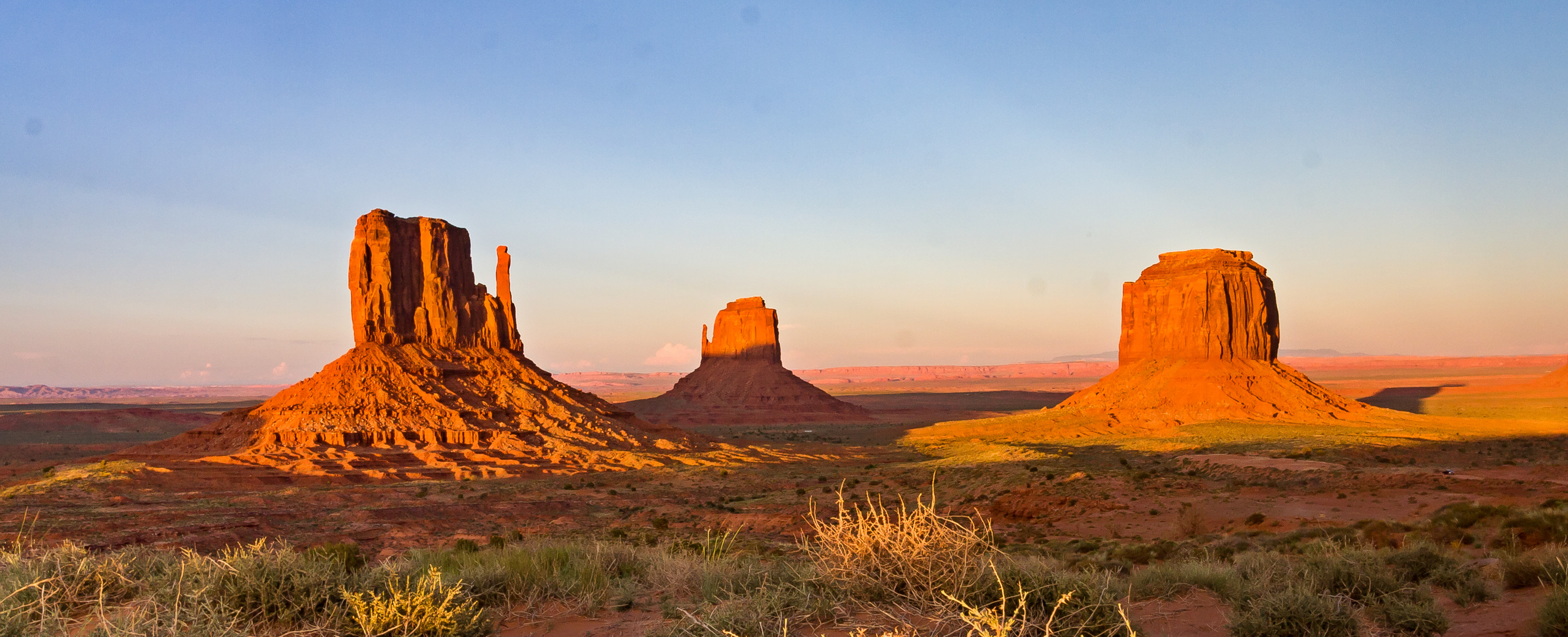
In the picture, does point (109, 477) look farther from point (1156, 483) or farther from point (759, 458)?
point (1156, 483)

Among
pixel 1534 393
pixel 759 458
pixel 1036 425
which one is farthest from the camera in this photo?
pixel 1534 393

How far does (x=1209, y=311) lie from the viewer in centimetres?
7062

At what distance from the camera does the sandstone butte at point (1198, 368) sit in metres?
62.3

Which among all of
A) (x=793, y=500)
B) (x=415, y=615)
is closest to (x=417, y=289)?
(x=793, y=500)

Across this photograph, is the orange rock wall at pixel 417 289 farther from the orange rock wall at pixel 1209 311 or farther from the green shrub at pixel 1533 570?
the orange rock wall at pixel 1209 311

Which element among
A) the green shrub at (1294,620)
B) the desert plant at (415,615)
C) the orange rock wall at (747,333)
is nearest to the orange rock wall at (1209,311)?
the orange rock wall at (747,333)

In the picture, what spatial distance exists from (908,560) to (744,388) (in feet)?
327

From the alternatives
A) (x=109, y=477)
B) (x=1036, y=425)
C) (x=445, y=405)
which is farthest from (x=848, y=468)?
(x=109, y=477)

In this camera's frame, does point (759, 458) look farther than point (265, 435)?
Yes

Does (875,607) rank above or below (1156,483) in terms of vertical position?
above

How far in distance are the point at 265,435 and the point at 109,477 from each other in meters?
8.41

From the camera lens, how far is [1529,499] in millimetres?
18703

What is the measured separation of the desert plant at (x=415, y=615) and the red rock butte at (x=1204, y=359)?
201 ft

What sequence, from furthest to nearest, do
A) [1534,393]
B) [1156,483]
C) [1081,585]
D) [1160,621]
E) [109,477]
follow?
[1534,393] < [109,477] < [1156,483] < [1160,621] < [1081,585]
